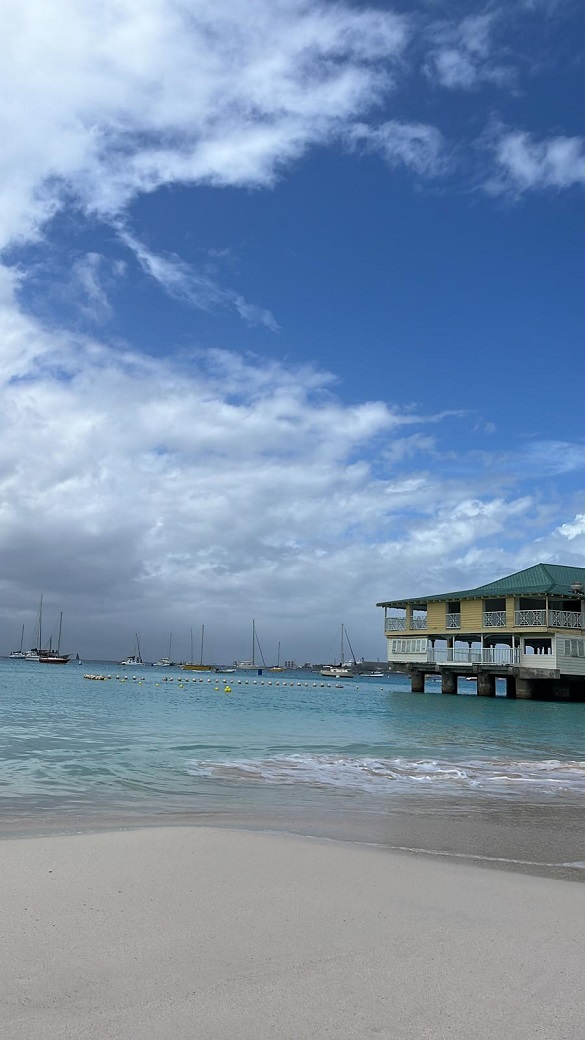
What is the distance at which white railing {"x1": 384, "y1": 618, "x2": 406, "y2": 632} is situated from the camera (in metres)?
55.5

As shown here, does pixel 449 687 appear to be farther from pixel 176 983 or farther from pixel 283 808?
pixel 176 983

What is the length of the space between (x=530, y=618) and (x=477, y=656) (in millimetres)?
5434

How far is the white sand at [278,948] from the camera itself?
362 centimetres

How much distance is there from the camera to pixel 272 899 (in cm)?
571

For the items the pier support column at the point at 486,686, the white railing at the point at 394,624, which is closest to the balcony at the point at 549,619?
the pier support column at the point at 486,686

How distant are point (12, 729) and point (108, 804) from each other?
12.1 m

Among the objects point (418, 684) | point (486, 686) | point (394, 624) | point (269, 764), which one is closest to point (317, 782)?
point (269, 764)

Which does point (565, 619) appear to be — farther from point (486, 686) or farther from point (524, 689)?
point (486, 686)

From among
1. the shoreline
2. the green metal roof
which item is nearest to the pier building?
the green metal roof

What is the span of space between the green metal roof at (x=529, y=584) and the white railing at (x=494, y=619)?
1109 millimetres

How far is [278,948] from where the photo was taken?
15.1 feet

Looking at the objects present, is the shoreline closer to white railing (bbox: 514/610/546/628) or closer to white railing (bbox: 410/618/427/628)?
white railing (bbox: 514/610/546/628)

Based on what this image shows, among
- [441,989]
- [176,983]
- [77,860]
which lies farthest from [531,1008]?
[77,860]

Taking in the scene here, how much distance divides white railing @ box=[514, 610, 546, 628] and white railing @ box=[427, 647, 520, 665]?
6.59 feet
